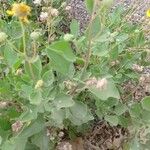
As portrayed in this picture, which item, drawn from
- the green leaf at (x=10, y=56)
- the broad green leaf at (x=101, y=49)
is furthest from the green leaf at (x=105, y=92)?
the green leaf at (x=10, y=56)

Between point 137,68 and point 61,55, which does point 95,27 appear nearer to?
point 61,55

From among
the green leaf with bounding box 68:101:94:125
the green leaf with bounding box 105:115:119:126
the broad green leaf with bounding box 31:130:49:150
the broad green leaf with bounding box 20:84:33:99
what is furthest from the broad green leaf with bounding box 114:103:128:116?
the broad green leaf with bounding box 20:84:33:99

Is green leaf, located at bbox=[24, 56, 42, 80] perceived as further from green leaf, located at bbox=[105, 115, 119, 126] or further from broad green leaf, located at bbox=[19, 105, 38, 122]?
green leaf, located at bbox=[105, 115, 119, 126]

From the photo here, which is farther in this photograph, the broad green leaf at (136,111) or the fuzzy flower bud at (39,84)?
the broad green leaf at (136,111)

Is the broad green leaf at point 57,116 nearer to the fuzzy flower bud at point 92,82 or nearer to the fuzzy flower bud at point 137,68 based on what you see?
the fuzzy flower bud at point 92,82

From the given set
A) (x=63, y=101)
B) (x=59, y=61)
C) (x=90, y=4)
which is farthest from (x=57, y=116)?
(x=90, y=4)

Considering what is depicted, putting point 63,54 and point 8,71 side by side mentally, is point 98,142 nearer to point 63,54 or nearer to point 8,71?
point 8,71

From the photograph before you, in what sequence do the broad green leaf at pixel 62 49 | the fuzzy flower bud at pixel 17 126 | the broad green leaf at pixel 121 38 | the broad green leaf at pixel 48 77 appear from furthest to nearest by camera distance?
the broad green leaf at pixel 121 38 → the fuzzy flower bud at pixel 17 126 → the broad green leaf at pixel 48 77 → the broad green leaf at pixel 62 49
